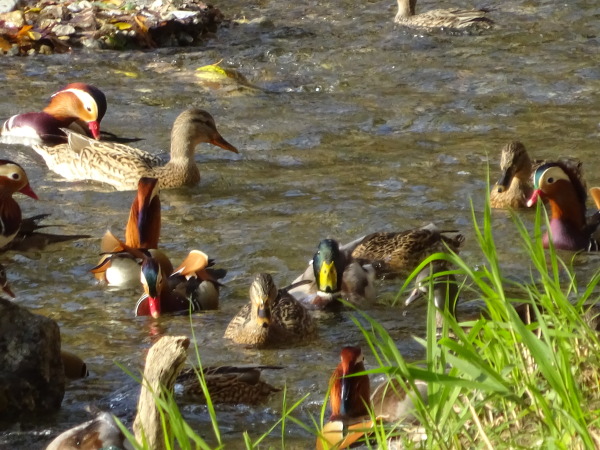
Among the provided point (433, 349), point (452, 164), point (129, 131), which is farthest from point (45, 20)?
point (433, 349)

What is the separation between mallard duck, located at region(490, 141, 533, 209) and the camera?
29.8 ft

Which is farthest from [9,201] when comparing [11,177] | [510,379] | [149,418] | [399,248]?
[510,379]

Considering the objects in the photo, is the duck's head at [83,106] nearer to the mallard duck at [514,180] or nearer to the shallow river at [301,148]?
the shallow river at [301,148]

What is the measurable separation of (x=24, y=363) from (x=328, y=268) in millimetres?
2282

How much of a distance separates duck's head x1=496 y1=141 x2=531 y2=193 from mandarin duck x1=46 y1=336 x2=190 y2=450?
514cm

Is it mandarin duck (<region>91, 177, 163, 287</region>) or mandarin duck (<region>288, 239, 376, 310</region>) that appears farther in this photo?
mandarin duck (<region>91, 177, 163, 287</region>)

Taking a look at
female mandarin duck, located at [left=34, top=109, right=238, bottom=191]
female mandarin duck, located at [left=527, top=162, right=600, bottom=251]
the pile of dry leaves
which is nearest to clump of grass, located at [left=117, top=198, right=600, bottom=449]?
Result: female mandarin duck, located at [left=527, top=162, right=600, bottom=251]

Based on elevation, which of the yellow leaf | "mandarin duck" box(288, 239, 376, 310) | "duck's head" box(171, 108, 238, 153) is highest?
the yellow leaf

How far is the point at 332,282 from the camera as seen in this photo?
23.8 ft

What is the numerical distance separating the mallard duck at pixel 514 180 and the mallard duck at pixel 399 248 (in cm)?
119

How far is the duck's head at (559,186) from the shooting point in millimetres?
8438

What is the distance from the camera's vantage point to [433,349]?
11.9 feet

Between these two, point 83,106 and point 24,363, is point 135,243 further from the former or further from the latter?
point 83,106

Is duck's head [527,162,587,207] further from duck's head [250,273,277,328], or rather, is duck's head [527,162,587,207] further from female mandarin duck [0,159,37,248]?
female mandarin duck [0,159,37,248]
